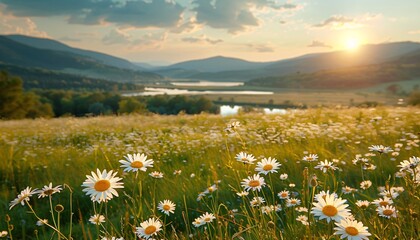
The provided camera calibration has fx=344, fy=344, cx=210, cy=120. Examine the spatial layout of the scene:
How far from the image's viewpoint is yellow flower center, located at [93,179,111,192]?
6.03 ft

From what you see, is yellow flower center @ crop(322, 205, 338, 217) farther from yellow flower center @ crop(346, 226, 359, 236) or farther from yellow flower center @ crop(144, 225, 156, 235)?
yellow flower center @ crop(144, 225, 156, 235)

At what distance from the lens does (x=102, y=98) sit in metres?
94.6

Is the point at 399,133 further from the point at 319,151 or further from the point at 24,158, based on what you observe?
the point at 24,158

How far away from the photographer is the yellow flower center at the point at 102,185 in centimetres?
184

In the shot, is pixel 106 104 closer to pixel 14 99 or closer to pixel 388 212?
pixel 14 99

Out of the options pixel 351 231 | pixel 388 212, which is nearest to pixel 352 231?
pixel 351 231

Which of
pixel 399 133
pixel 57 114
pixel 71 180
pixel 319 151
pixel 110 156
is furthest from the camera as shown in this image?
pixel 57 114

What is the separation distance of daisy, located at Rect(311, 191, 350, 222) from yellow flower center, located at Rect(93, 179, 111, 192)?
1079 millimetres

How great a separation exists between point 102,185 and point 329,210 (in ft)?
3.88

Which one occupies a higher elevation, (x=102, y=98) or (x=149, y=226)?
(x=149, y=226)

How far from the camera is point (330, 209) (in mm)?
1645

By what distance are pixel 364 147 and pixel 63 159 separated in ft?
20.1

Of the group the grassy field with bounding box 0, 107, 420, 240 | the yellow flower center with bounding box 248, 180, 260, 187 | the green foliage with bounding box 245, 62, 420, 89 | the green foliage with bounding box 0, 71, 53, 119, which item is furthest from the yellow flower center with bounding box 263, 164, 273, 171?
the green foliage with bounding box 245, 62, 420, 89

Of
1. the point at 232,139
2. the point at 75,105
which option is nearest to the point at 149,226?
the point at 232,139
